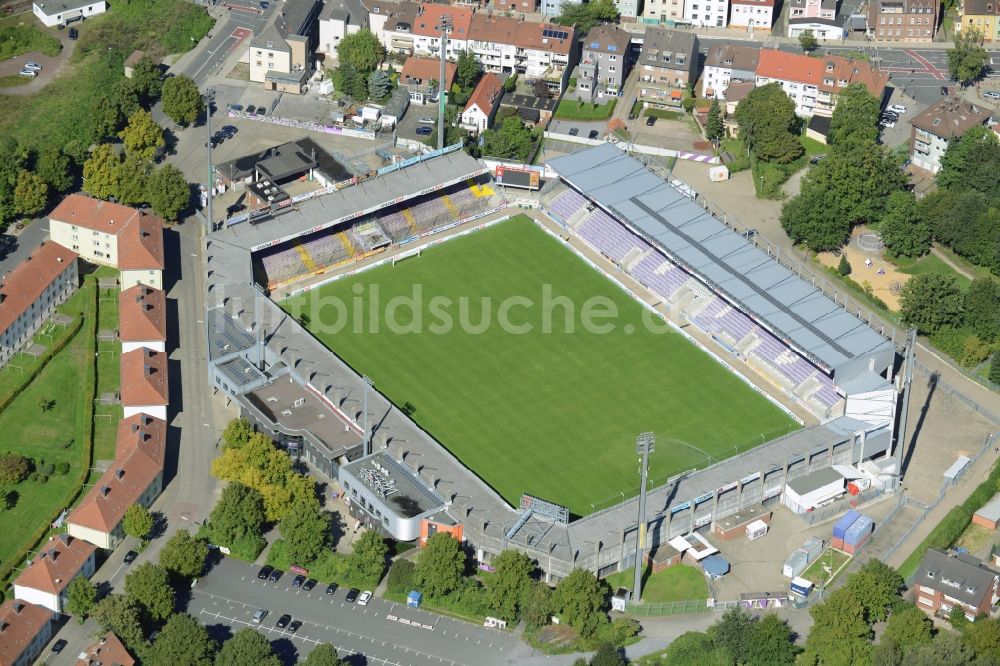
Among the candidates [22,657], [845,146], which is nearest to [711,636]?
[22,657]

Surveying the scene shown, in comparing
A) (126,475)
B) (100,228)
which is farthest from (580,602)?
(100,228)

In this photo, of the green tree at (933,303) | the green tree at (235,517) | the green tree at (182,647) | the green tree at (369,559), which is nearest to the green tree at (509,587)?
the green tree at (369,559)

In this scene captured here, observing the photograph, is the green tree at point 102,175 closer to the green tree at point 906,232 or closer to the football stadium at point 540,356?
the football stadium at point 540,356

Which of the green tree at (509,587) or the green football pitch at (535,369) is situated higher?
the green football pitch at (535,369)

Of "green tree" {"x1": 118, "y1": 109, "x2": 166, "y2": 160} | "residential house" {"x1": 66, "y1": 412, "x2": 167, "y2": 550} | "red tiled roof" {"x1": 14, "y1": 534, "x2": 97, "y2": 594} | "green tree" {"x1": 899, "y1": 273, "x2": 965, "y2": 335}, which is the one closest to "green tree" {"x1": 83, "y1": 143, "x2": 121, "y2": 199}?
"green tree" {"x1": 118, "y1": 109, "x2": 166, "y2": 160}

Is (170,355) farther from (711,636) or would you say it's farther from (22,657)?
(711,636)

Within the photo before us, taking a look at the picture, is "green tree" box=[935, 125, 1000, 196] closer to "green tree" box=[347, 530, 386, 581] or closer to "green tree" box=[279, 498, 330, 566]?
"green tree" box=[347, 530, 386, 581]

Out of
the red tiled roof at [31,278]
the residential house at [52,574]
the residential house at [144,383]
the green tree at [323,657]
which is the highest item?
the red tiled roof at [31,278]
